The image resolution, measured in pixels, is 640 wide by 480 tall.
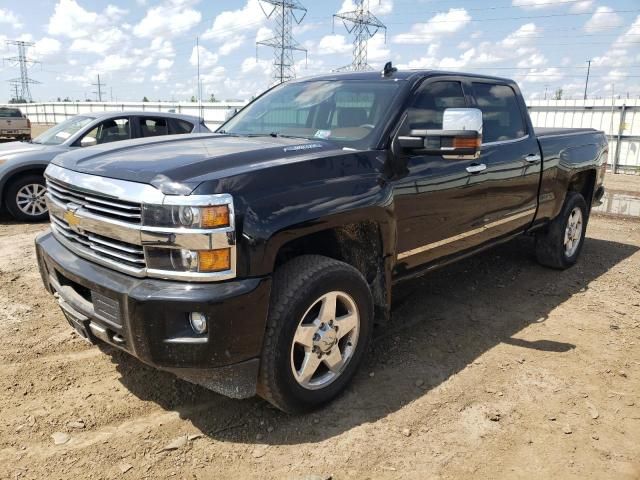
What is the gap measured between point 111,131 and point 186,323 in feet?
21.4

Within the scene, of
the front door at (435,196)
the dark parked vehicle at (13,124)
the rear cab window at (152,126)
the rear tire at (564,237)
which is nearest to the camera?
the front door at (435,196)

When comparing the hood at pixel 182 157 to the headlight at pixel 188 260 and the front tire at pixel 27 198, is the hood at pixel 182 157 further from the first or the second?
the front tire at pixel 27 198

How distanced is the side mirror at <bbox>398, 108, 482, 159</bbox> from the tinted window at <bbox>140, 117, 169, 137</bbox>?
6.33 m

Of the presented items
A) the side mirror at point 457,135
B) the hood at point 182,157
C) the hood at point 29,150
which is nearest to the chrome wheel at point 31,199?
the hood at point 29,150

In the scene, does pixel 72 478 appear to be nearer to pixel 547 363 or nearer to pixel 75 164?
pixel 75 164

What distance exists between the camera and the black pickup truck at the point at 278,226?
2471mm

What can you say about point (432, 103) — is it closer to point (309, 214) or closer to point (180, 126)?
point (309, 214)

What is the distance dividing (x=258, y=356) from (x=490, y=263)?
13.4 ft

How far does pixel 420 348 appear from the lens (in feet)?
12.8

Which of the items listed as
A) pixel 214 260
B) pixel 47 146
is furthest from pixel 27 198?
pixel 214 260

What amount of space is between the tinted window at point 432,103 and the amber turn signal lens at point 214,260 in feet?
5.69

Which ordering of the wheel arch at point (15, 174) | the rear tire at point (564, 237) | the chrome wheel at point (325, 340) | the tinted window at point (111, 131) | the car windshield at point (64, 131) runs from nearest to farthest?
the chrome wheel at point (325, 340), the rear tire at point (564, 237), the wheel arch at point (15, 174), the tinted window at point (111, 131), the car windshield at point (64, 131)

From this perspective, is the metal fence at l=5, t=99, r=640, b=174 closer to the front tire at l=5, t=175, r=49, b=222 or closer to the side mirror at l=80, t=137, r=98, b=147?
the side mirror at l=80, t=137, r=98, b=147

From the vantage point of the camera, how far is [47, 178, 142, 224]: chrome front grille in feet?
8.31
